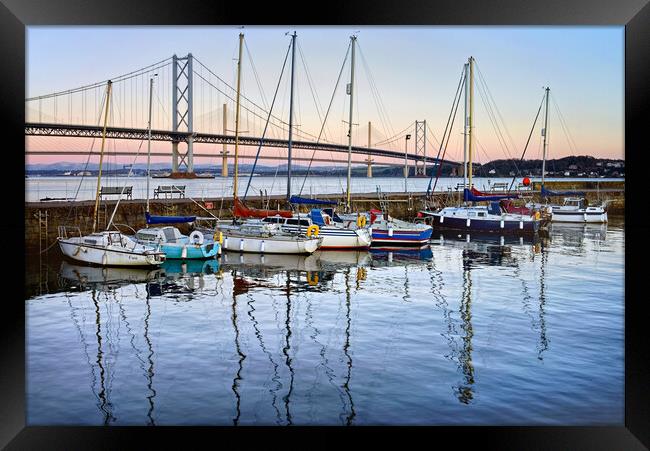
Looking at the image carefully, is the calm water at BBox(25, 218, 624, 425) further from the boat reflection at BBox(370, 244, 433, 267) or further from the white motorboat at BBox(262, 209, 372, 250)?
the white motorboat at BBox(262, 209, 372, 250)

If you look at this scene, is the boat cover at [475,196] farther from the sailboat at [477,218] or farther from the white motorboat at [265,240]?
the white motorboat at [265,240]

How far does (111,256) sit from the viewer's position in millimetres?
14883

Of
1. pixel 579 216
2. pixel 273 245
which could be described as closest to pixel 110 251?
pixel 273 245

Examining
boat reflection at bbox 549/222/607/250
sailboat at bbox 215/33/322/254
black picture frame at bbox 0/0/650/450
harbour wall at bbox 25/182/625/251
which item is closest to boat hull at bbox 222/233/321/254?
sailboat at bbox 215/33/322/254

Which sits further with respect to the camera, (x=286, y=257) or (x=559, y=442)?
(x=286, y=257)

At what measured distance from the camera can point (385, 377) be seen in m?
6.93

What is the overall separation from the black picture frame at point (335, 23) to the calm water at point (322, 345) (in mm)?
1109

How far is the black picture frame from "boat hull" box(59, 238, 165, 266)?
10.1 meters

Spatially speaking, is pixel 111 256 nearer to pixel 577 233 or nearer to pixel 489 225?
pixel 489 225

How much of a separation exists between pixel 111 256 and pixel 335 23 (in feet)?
36.4

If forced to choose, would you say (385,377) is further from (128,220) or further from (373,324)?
(128,220)
